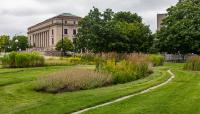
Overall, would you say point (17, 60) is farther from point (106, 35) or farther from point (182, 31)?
point (182, 31)

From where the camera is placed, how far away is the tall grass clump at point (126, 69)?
23.5 metres

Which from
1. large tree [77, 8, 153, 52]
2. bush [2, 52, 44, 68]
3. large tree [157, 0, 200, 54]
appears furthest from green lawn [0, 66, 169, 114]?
large tree [157, 0, 200, 54]

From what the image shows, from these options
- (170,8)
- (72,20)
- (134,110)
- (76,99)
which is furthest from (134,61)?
(72,20)

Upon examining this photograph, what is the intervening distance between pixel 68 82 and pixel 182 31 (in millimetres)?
39918

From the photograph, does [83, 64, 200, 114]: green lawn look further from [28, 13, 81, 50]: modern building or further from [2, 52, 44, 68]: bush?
[28, 13, 81, 50]: modern building

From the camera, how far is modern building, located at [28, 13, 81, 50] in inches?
5595

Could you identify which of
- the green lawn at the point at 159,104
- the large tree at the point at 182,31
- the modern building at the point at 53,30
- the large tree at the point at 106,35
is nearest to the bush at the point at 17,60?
the green lawn at the point at 159,104

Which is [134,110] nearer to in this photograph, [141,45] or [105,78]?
[105,78]

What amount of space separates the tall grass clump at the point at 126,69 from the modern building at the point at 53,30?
110 m

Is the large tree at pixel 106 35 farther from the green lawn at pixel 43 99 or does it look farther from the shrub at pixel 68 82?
the green lawn at pixel 43 99

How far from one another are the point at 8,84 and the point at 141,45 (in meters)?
48.0

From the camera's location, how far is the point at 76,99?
50.6 feet

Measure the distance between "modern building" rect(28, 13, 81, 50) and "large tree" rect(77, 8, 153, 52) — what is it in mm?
72833

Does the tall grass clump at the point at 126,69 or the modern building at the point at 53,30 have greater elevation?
the modern building at the point at 53,30
